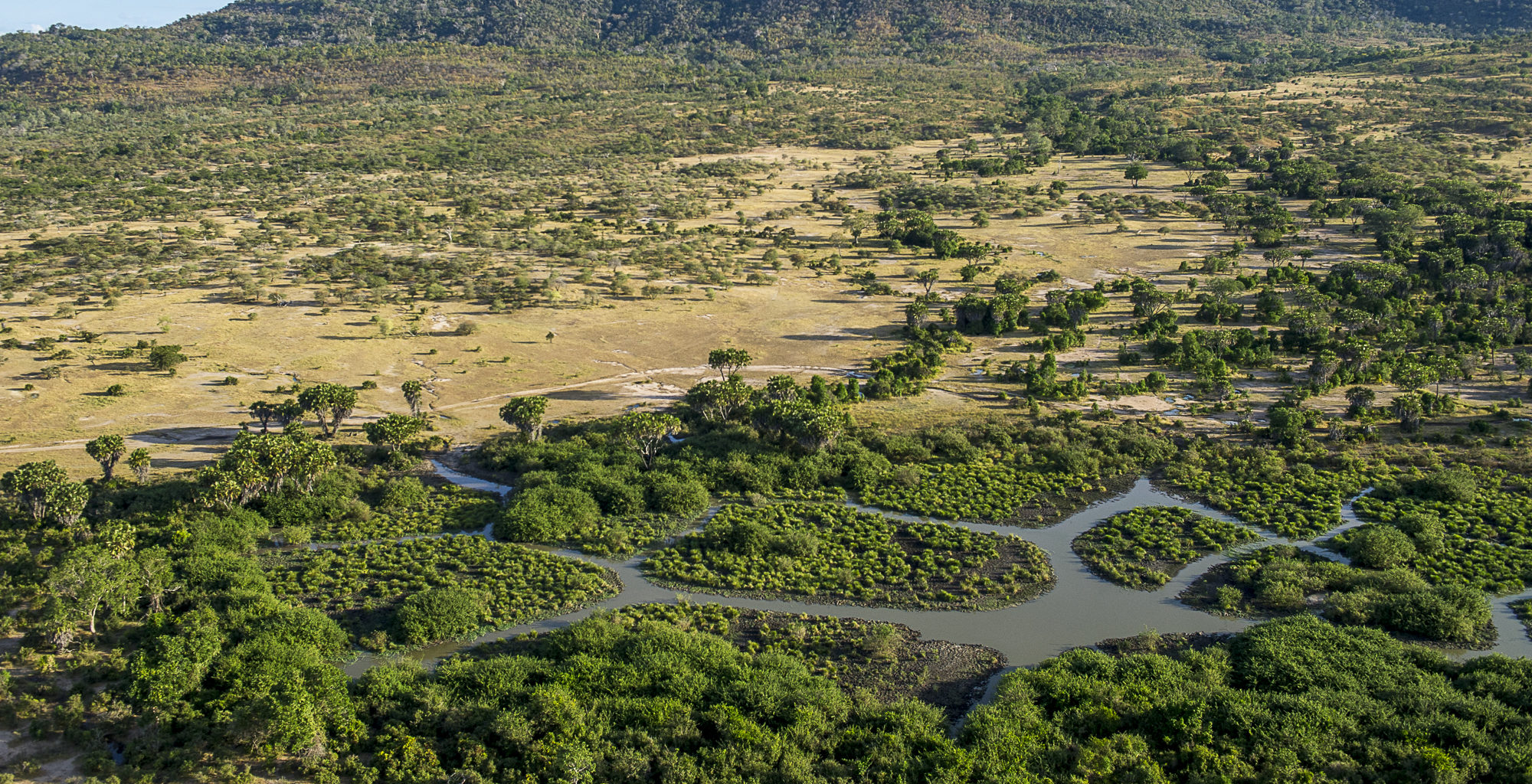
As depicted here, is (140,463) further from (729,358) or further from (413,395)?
(729,358)

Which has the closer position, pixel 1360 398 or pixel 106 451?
pixel 106 451

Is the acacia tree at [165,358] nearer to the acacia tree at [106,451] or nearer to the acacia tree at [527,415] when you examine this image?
the acacia tree at [106,451]

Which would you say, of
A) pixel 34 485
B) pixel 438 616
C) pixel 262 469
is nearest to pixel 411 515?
pixel 262 469

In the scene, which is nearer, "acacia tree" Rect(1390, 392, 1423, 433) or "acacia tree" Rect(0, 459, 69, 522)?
"acacia tree" Rect(0, 459, 69, 522)

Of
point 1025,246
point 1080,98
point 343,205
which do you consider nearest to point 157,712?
point 1025,246

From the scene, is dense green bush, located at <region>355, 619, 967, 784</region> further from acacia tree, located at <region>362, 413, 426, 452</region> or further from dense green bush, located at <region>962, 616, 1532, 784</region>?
acacia tree, located at <region>362, 413, 426, 452</region>

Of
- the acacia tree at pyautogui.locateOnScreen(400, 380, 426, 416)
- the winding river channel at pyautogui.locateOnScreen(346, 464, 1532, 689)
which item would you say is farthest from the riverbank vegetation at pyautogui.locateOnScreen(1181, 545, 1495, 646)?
the acacia tree at pyautogui.locateOnScreen(400, 380, 426, 416)
